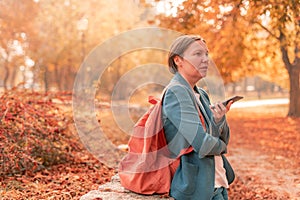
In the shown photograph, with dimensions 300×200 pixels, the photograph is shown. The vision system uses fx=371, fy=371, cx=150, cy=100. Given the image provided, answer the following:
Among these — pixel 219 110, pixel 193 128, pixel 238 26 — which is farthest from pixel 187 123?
pixel 238 26

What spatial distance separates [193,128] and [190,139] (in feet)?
0.26

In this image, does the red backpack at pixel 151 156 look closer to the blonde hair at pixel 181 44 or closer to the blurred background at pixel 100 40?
the blonde hair at pixel 181 44

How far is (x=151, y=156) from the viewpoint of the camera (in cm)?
270

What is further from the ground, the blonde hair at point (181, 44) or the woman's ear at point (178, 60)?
the blonde hair at point (181, 44)

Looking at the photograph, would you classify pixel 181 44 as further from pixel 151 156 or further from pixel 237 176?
pixel 237 176

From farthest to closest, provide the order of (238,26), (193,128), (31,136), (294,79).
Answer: (294,79)
(238,26)
(31,136)
(193,128)

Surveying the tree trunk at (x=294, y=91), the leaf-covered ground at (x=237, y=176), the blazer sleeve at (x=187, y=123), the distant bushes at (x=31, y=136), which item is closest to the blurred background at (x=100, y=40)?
the tree trunk at (x=294, y=91)

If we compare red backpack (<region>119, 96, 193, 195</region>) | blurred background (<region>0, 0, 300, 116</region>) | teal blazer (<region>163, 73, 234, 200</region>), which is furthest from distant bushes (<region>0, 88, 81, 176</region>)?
blurred background (<region>0, 0, 300, 116</region>)

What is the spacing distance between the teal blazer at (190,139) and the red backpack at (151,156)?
59 millimetres

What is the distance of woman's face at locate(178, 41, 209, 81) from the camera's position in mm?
2564

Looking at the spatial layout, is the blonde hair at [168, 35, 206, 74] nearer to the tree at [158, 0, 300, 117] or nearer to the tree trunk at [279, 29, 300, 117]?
the tree at [158, 0, 300, 117]

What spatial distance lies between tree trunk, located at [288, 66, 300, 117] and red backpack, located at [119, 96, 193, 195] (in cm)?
1331

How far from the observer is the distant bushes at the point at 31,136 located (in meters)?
4.42

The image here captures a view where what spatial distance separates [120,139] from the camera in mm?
7672
